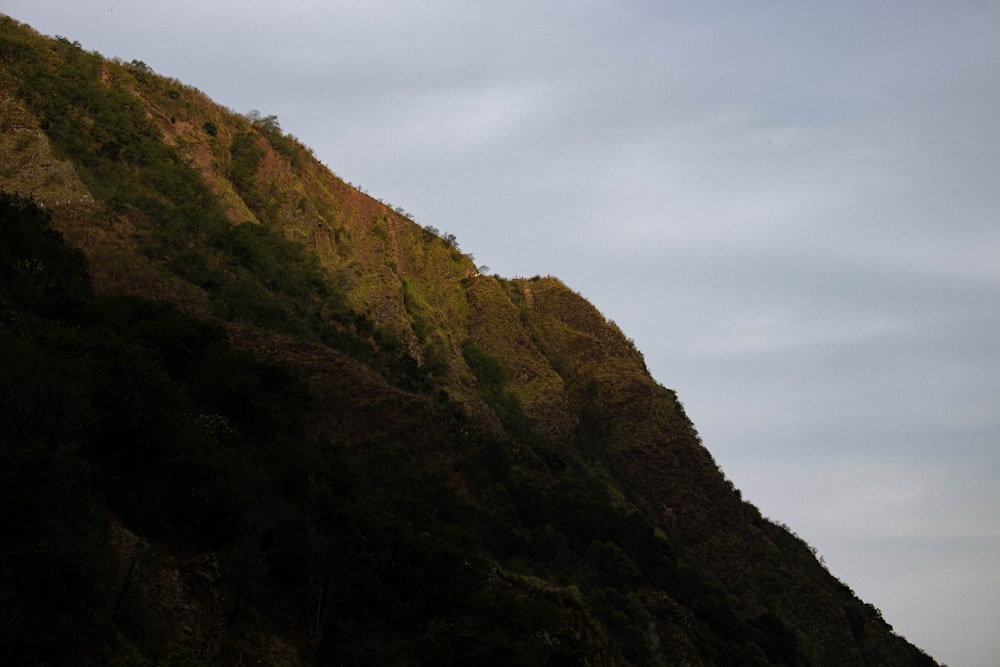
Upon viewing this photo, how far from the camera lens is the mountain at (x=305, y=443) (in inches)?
953

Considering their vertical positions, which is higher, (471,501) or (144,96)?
(144,96)

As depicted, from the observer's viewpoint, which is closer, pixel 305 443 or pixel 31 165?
pixel 305 443

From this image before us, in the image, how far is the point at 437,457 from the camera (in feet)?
154

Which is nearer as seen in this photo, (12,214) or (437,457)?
(12,214)

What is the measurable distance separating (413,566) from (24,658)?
48.2ft

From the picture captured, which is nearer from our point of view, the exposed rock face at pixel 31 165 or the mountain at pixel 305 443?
the mountain at pixel 305 443

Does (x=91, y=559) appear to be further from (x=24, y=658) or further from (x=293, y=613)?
(x=293, y=613)

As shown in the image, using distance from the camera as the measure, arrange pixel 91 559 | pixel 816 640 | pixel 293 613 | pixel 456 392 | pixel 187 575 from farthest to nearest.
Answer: pixel 456 392 < pixel 816 640 < pixel 293 613 < pixel 187 575 < pixel 91 559

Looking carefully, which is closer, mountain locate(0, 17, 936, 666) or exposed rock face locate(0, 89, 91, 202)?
mountain locate(0, 17, 936, 666)

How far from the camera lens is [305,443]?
120ft

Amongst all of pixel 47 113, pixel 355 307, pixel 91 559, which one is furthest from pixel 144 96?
pixel 91 559

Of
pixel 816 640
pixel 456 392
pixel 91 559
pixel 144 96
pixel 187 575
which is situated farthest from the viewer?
pixel 144 96

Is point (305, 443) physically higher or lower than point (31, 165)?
lower

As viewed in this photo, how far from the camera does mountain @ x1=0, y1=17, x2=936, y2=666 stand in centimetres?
2422
